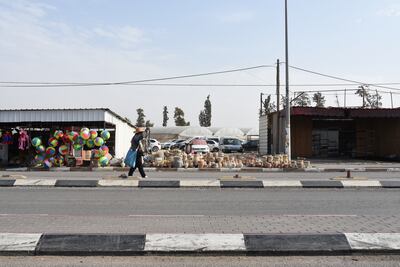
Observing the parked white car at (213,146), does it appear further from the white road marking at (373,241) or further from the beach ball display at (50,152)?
the white road marking at (373,241)

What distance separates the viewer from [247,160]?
2783cm

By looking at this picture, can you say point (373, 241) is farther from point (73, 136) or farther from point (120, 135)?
point (120, 135)

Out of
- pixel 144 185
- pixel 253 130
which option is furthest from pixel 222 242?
pixel 253 130

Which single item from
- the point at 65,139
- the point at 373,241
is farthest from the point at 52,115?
the point at 373,241

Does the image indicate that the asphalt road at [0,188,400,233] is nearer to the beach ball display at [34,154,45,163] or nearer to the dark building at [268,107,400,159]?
the beach ball display at [34,154,45,163]

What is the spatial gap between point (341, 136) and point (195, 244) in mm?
35919

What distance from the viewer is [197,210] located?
10.3 metres

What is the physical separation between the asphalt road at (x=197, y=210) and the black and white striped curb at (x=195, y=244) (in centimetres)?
94

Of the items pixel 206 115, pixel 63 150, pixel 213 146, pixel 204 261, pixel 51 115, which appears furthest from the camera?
pixel 206 115

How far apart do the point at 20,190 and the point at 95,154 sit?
11602 millimetres

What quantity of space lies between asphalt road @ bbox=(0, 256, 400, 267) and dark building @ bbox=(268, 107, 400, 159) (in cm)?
3055

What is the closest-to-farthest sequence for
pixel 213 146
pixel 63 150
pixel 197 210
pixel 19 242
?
pixel 19 242 → pixel 197 210 → pixel 63 150 → pixel 213 146

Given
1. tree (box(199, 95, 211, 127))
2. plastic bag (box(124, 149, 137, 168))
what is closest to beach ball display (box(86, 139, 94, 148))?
plastic bag (box(124, 149, 137, 168))

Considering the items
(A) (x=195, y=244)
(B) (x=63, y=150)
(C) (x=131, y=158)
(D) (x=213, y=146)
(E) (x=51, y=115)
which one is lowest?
(A) (x=195, y=244)
